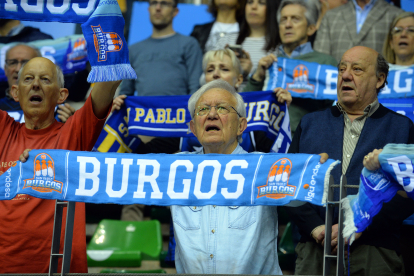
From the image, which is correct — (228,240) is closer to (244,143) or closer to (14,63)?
(244,143)

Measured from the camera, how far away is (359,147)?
3518mm

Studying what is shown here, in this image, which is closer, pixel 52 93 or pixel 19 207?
pixel 19 207

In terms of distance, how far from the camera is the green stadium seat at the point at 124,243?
16.0 ft

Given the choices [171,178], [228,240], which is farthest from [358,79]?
[171,178]

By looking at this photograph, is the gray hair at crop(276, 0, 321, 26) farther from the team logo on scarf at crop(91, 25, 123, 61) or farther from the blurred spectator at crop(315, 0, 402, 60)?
the team logo on scarf at crop(91, 25, 123, 61)

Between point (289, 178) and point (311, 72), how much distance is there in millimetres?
2799

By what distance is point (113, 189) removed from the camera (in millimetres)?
2809

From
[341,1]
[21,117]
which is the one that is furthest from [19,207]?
[341,1]

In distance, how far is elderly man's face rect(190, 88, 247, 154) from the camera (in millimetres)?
3398

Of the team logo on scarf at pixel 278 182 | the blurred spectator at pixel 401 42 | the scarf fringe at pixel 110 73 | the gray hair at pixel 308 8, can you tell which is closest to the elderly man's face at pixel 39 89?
the scarf fringe at pixel 110 73

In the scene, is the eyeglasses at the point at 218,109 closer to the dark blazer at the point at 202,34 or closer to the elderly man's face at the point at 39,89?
the elderly man's face at the point at 39,89

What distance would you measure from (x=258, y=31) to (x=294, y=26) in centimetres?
66

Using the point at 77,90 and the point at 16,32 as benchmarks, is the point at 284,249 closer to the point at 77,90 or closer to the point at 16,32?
the point at 77,90

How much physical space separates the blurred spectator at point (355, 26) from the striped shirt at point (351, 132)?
7.34ft
